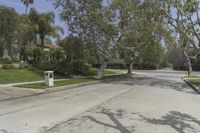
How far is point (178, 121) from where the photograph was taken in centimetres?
1245

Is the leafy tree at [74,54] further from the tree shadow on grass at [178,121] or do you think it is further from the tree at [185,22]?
the tree shadow on grass at [178,121]

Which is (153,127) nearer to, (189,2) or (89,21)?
(189,2)

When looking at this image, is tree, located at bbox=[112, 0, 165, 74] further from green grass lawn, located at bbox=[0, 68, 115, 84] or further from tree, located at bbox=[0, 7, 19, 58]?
tree, located at bbox=[0, 7, 19, 58]

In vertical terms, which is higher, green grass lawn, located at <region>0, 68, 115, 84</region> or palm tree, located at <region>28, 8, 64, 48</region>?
palm tree, located at <region>28, 8, 64, 48</region>

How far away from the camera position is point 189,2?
16516 millimetres

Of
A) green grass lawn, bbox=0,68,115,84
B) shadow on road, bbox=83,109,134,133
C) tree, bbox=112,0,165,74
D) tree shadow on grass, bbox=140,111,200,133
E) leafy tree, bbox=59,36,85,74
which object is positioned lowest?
tree shadow on grass, bbox=140,111,200,133

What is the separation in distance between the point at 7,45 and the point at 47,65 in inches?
217

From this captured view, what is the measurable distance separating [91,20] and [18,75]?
33.7 ft

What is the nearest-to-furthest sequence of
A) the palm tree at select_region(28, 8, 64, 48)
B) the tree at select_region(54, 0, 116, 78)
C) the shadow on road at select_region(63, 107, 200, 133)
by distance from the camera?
the shadow on road at select_region(63, 107, 200, 133) < the tree at select_region(54, 0, 116, 78) < the palm tree at select_region(28, 8, 64, 48)

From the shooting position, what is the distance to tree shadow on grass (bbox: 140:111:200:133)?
11266 mm

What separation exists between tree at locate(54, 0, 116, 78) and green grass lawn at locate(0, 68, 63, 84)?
669 cm

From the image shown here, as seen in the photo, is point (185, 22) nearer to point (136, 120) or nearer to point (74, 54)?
point (136, 120)

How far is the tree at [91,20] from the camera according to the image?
3706 cm

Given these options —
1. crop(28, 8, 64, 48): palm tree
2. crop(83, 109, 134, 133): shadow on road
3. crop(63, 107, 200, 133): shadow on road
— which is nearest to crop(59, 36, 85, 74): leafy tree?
crop(28, 8, 64, 48): palm tree
